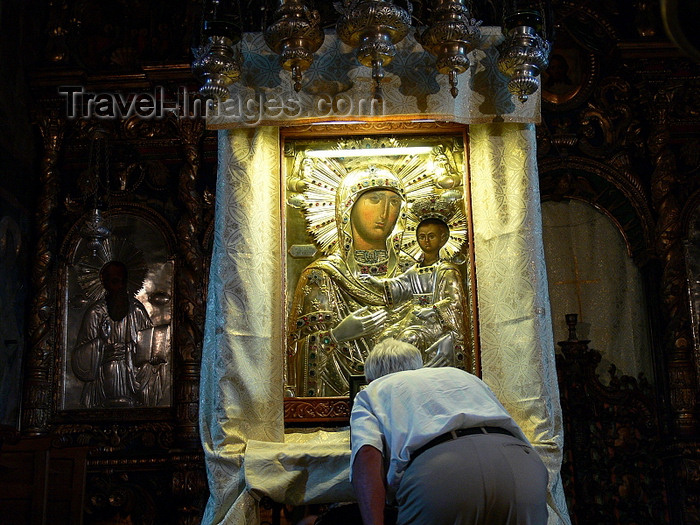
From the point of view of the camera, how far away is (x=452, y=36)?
5.14m

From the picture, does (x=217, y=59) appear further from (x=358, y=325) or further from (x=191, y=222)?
(x=358, y=325)

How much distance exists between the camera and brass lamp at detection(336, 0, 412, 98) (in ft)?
16.5

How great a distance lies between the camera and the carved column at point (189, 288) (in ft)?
20.0

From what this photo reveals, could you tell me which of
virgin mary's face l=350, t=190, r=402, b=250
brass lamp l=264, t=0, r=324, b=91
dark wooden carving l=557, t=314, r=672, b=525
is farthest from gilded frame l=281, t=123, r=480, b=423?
dark wooden carving l=557, t=314, r=672, b=525

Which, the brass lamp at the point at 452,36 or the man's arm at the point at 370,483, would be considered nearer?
the man's arm at the point at 370,483

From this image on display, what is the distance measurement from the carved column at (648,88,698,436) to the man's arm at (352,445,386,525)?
9.99 ft

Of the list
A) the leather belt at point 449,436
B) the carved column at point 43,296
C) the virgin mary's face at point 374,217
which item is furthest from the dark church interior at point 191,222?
the leather belt at point 449,436

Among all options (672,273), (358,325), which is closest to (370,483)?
(358,325)

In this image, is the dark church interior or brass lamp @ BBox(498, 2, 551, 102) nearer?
brass lamp @ BBox(498, 2, 551, 102)

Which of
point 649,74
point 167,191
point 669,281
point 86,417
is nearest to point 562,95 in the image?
point 649,74

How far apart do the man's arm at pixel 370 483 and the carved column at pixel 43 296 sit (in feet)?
11.1

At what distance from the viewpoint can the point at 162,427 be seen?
6.19 meters

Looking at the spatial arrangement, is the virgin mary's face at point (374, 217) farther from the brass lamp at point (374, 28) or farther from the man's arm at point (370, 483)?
the man's arm at point (370, 483)

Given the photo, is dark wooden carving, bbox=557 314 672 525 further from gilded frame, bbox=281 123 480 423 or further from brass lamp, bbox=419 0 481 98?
brass lamp, bbox=419 0 481 98
